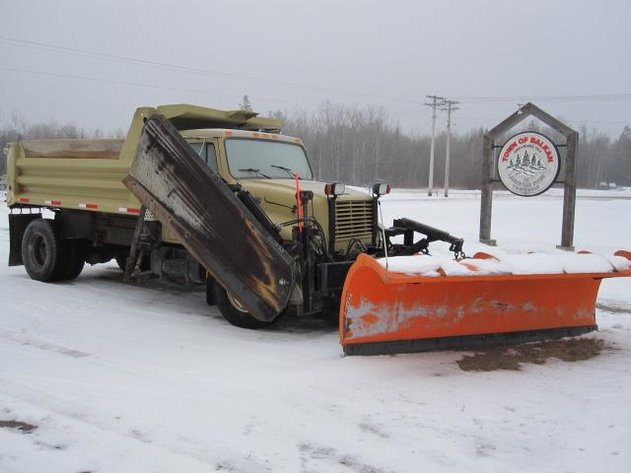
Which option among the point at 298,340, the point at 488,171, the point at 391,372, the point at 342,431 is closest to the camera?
the point at 342,431

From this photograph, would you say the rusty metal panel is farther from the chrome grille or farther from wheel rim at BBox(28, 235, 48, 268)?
wheel rim at BBox(28, 235, 48, 268)

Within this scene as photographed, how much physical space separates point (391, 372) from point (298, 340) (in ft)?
4.74

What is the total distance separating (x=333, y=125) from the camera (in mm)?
74250

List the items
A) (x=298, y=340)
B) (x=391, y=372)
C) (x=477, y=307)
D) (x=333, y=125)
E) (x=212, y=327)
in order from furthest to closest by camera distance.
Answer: (x=333, y=125)
(x=212, y=327)
(x=298, y=340)
(x=477, y=307)
(x=391, y=372)

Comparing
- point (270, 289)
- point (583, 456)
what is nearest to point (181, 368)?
point (270, 289)

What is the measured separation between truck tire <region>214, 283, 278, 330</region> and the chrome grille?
1.20m

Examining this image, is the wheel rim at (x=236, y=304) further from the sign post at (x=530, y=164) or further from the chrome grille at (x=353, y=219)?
the sign post at (x=530, y=164)

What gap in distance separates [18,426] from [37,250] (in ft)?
20.7

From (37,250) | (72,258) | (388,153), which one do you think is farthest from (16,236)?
(388,153)

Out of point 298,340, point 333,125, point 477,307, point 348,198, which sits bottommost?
point 298,340

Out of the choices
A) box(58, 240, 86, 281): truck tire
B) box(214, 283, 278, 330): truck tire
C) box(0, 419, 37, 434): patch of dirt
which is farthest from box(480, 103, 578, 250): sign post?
box(0, 419, 37, 434): patch of dirt

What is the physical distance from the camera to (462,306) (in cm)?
540

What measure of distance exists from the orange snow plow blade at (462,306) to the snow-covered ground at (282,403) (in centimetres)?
20

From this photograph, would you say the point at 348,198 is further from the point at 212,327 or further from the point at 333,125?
the point at 333,125
